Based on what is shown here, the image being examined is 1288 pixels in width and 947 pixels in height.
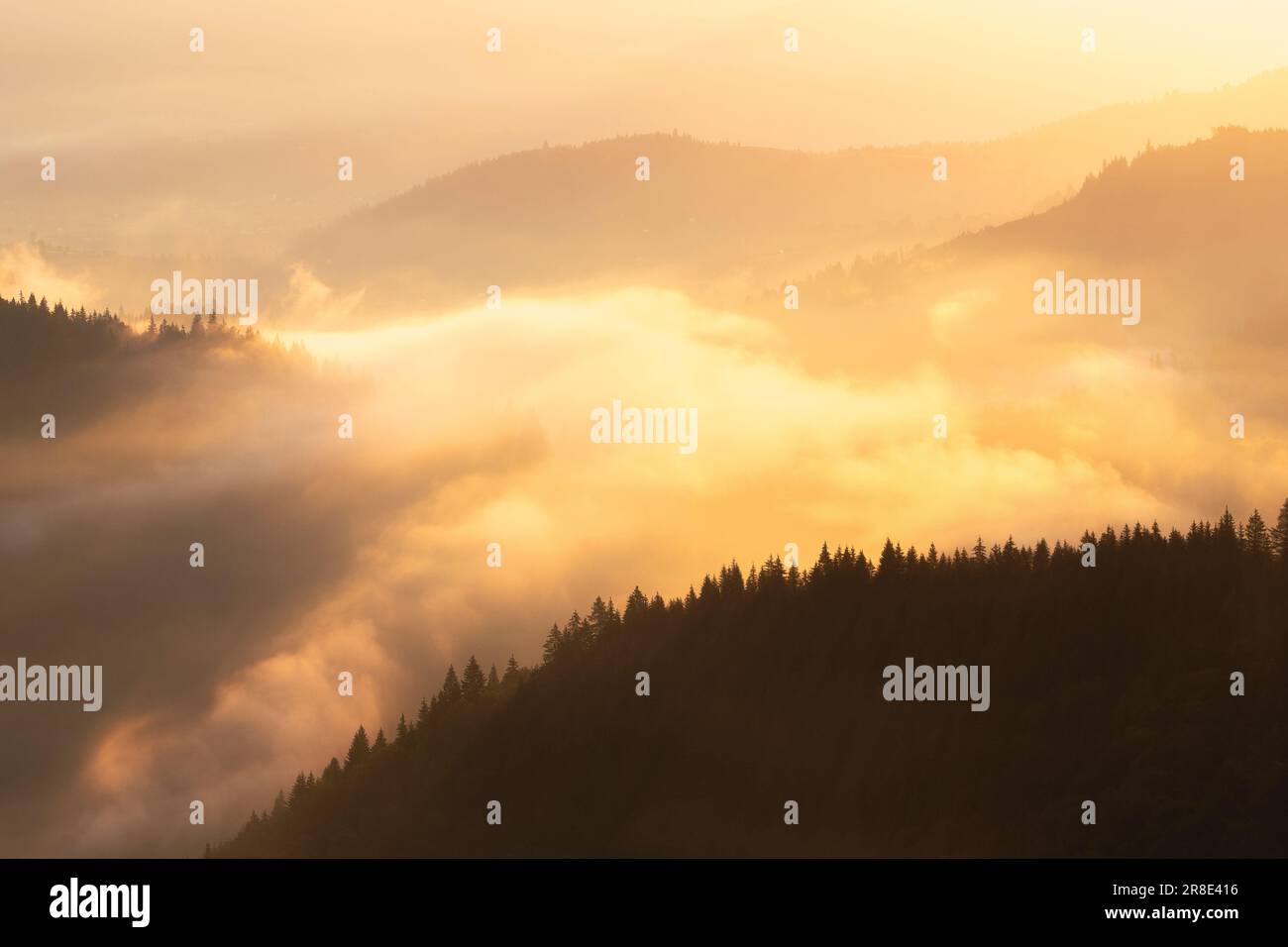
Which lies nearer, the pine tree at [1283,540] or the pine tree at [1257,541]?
the pine tree at [1283,540]

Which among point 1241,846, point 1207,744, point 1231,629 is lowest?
point 1241,846

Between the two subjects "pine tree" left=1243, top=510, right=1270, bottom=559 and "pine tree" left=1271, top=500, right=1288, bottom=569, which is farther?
"pine tree" left=1243, top=510, right=1270, bottom=559

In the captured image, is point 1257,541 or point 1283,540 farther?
point 1257,541
